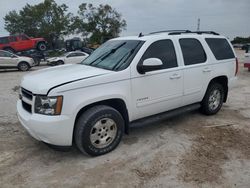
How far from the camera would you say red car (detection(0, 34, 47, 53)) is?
939 inches

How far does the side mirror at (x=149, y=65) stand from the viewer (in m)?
3.93

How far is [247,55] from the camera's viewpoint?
13953mm

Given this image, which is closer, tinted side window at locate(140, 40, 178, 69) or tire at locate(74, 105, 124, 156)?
tire at locate(74, 105, 124, 156)

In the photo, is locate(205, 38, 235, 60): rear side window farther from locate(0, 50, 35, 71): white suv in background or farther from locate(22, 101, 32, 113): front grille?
locate(0, 50, 35, 71): white suv in background

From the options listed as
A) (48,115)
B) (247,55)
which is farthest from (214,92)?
(247,55)

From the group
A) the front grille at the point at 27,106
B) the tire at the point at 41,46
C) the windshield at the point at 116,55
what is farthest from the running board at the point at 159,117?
the tire at the point at 41,46

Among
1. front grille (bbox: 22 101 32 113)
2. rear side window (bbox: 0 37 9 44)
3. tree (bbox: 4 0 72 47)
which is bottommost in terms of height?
front grille (bbox: 22 101 32 113)

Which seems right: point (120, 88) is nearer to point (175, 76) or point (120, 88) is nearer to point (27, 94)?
point (175, 76)

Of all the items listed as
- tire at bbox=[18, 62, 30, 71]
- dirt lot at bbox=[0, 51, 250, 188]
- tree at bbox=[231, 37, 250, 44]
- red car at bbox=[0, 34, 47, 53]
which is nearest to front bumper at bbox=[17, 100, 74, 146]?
dirt lot at bbox=[0, 51, 250, 188]

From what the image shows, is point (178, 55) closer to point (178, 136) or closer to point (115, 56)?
point (115, 56)

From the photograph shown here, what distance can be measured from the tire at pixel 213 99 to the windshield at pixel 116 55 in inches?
83.0

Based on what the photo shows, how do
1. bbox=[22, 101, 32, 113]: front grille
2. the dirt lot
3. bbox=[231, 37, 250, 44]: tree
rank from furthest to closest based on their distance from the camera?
bbox=[231, 37, 250, 44]: tree, bbox=[22, 101, 32, 113]: front grille, the dirt lot

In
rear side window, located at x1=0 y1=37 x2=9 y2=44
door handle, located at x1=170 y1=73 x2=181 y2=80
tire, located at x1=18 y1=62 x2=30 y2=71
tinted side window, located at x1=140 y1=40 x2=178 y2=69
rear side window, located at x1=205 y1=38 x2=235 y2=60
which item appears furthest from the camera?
rear side window, located at x1=0 y1=37 x2=9 y2=44

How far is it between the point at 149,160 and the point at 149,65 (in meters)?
1.45
